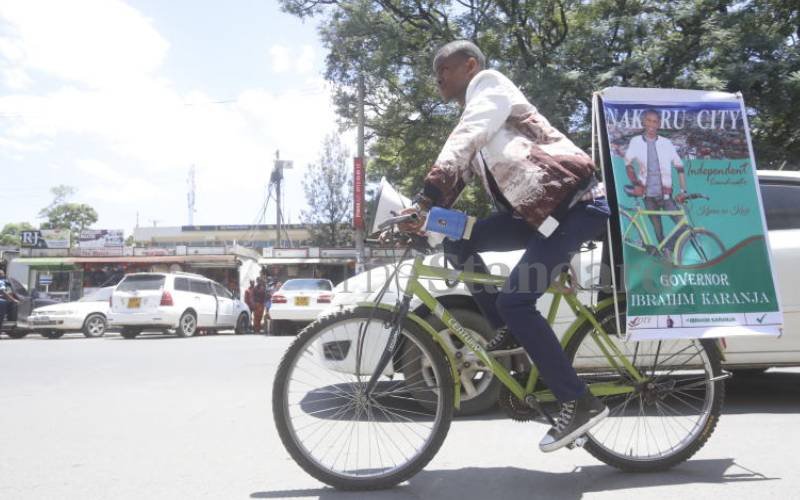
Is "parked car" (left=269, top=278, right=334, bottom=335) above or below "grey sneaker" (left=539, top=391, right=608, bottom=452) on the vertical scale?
above

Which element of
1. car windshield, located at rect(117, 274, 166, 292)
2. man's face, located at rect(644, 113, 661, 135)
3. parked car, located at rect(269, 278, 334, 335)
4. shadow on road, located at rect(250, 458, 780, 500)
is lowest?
shadow on road, located at rect(250, 458, 780, 500)

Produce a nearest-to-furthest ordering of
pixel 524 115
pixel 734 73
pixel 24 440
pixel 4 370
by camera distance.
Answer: pixel 524 115, pixel 24 440, pixel 4 370, pixel 734 73

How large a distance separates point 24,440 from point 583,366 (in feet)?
11.1

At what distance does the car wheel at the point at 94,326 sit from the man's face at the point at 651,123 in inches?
614

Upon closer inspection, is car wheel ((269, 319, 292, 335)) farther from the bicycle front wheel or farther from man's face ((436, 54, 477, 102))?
man's face ((436, 54, 477, 102))

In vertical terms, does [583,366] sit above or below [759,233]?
below

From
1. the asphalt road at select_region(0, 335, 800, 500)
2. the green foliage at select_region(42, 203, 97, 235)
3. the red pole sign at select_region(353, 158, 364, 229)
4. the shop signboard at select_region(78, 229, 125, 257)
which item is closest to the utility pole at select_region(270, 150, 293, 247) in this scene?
the shop signboard at select_region(78, 229, 125, 257)

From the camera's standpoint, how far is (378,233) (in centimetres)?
295

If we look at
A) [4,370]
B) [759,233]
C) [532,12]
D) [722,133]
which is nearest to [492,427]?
[759,233]

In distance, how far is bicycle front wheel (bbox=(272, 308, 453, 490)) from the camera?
276 centimetres

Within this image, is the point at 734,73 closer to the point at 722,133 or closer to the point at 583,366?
the point at 722,133

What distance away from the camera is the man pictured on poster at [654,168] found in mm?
3098

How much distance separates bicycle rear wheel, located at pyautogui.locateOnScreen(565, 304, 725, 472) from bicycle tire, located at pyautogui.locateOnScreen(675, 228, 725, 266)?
1.30 feet

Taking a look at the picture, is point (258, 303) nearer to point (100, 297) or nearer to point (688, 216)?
point (100, 297)
